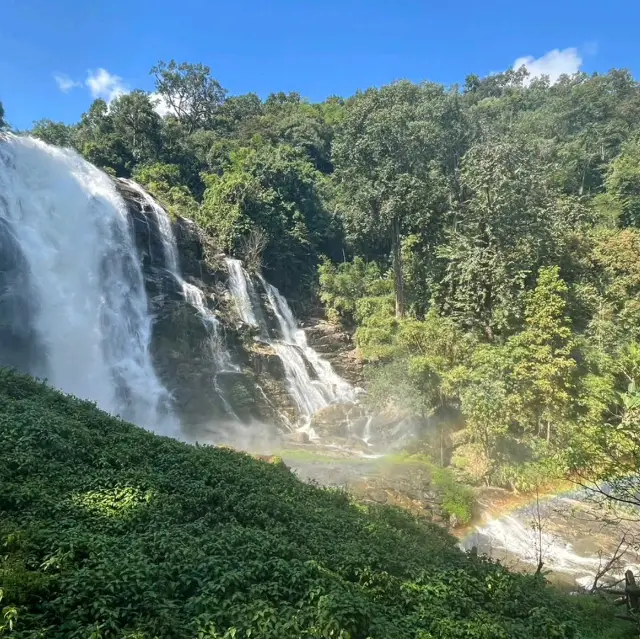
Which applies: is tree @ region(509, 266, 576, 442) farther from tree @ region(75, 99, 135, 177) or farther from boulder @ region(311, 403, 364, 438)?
tree @ region(75, 99, 135, 177)

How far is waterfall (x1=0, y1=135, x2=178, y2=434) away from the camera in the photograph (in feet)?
75.0

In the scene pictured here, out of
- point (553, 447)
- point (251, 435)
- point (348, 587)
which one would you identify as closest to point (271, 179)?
point (251, 435)

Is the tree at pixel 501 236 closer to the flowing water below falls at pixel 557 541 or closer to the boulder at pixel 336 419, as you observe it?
the boulder at pixel 336 419

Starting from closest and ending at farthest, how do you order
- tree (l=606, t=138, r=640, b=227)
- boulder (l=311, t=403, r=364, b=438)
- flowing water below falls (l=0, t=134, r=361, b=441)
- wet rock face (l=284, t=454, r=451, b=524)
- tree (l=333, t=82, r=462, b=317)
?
1. wet rock face (l=284, t=454, r=451, b=524)
2. flowing water below falls (l=0, t=134, r=361, b=441)
3. boulder (l=311, t=403, r=364, b=438)
4. tree (l=333, t=82, r=462, b=317)
5. tree (l=606, t=138, r=640, b=227)

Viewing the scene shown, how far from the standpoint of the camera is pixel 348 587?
263 inches

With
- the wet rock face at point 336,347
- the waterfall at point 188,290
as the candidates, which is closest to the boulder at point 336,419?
the wet rock face at point 336,347

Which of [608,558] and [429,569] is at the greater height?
[429,569]

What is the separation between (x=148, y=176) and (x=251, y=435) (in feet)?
79.6

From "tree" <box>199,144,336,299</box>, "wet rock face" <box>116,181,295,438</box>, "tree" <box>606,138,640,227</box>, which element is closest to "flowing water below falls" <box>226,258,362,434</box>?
"wet rock face" <box>116,181,295,438</box>

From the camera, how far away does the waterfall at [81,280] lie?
75.0 feet

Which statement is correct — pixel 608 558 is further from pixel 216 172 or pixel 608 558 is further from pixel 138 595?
pixel 216 172

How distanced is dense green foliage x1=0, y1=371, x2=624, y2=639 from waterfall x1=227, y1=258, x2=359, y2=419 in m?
16.2

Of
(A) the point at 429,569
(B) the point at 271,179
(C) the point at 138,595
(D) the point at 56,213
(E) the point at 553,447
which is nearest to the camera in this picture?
(C) the point at 138,595

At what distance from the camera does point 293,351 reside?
29906 millimetres
